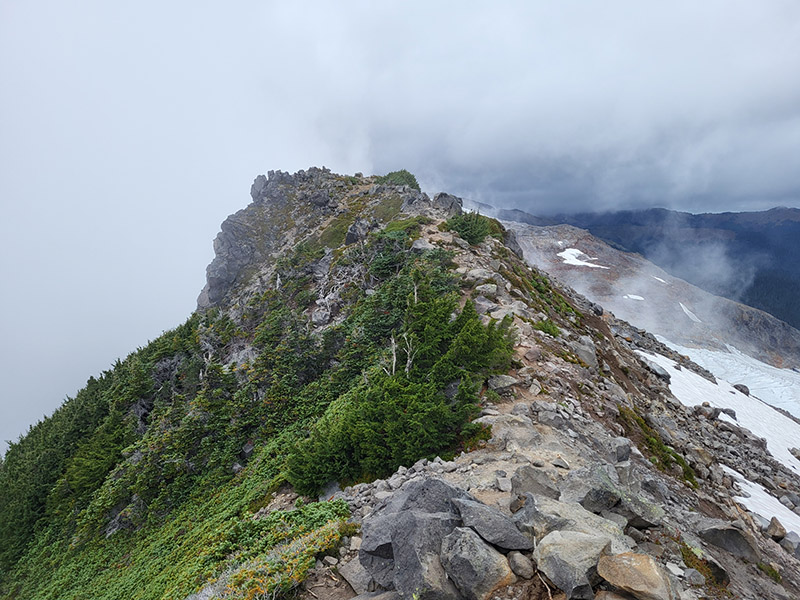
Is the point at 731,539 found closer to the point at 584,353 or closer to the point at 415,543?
the point at 415,543

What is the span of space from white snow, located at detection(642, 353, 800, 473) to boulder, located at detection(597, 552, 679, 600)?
128 ft

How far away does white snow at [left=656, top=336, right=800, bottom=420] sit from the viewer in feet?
238

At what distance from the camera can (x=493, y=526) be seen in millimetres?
6277

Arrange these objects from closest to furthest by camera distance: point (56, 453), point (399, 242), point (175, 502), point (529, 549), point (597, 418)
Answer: point (529, 549) → point (597, 418) → point (175, 502) → point (56, 453) → point (399, 242)

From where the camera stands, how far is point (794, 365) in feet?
417

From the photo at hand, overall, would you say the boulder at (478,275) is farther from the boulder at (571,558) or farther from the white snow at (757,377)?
the white snow at (757,377)

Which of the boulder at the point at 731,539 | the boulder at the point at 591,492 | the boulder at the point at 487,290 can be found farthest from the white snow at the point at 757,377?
the boulder at the point at 591,492

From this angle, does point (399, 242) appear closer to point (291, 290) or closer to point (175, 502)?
point (291, 290)

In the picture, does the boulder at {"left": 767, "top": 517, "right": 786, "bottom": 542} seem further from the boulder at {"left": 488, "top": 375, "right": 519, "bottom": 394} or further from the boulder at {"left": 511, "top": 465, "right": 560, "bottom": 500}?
the boulder at {"left": 511, "top": 465, "right": 560, "bottom": 500}

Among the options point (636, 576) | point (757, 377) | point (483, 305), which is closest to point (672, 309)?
point (757, 377)

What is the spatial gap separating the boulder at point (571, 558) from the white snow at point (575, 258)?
17512 centimetres

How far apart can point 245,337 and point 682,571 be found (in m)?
42.1

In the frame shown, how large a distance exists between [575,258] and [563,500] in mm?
183194

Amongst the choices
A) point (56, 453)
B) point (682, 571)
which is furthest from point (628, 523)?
point (56, 453)
